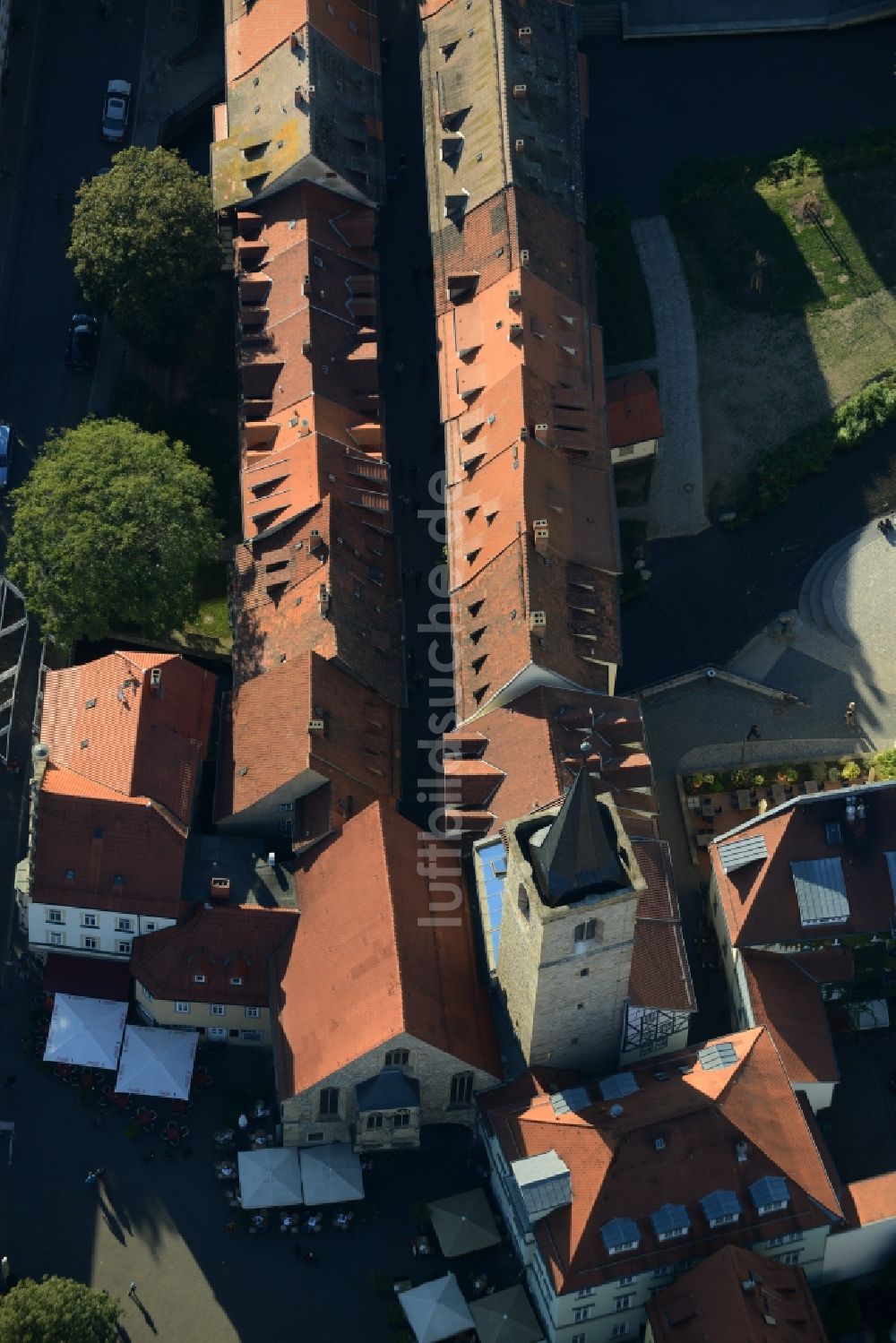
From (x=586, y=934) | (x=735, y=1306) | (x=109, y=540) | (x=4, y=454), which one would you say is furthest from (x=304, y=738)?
(x=735, y=1306)

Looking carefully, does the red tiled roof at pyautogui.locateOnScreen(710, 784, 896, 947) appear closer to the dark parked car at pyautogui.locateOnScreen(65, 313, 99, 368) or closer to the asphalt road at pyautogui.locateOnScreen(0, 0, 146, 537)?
the asphalt road at pyautogui.locateOnScreen(0, 0, 146, 537)

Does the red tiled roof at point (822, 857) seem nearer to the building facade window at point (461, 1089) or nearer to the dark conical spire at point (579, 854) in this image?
the building facade window at point (461, 1089)

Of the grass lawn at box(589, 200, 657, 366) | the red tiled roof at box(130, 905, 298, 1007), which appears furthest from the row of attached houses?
the red tiled roof at box(130, 905, 298, 1007)

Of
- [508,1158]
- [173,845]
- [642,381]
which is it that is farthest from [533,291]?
[508,1158]

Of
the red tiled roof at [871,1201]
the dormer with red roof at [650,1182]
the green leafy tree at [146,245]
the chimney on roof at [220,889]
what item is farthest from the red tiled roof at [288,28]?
the red tiled roof at [871,1201]

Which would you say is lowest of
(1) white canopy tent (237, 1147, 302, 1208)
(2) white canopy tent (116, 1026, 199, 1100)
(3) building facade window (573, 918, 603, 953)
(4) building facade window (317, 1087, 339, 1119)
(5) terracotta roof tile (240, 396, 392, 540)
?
(1) white canopy tent (237, 1147, 302, 1208)

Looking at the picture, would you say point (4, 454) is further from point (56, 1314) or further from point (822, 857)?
point (822, 857)

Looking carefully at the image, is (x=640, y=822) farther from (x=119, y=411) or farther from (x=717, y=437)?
(x=119, y=411)
